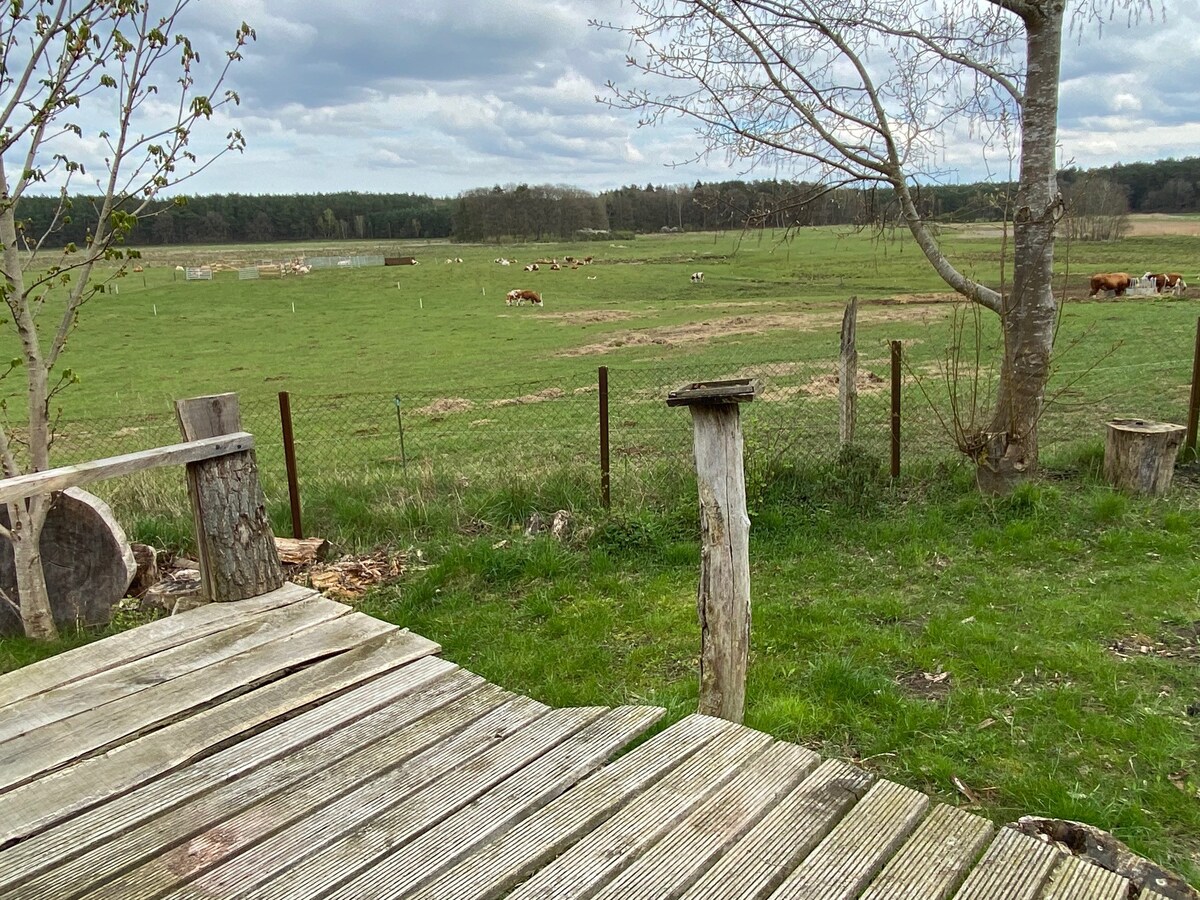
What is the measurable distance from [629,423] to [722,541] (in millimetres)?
9734

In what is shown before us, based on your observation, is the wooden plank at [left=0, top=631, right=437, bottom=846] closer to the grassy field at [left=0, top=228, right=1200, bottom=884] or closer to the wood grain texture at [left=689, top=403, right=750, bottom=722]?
the grassy field at [left=0, top=228, right=1200, bottom=884]

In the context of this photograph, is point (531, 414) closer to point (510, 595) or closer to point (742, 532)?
point (510, 595)

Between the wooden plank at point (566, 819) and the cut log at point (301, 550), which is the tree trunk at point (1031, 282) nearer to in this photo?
the wooden plank at point (566, 819)

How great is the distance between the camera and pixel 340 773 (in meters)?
2.88

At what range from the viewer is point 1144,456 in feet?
22.9

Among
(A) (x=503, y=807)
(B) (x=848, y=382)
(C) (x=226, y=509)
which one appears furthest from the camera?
(B) (x=848, y=382)

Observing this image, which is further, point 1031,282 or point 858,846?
point 1031,282

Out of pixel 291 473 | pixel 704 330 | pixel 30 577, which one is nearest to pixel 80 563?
pixel 30 577

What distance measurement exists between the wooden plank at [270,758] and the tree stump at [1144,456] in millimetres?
5919

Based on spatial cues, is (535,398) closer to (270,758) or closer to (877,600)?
(877,600)

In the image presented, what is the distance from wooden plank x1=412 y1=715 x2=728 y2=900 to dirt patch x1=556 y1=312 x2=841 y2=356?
2288cm

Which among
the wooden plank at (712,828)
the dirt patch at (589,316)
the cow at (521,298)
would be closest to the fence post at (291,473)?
the wooden plank at (712,828)

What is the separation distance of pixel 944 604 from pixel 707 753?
281cm

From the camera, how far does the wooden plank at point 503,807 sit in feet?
7.73
